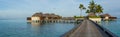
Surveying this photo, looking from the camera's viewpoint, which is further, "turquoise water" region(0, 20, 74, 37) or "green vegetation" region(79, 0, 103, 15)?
"green vegetation" region(79, 0, 103, 15)

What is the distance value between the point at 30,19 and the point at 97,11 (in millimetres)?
34243

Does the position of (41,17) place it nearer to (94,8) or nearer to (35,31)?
(94,8)

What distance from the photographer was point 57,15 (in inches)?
4545

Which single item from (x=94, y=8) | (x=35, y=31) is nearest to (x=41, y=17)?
(x=94, y=8)

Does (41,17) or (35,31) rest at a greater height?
(41,17)

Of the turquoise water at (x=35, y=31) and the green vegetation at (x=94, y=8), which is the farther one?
the green vegetation at (x=94, y=8)

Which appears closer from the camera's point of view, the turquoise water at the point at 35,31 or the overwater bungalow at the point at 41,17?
the turquoise water at the point at 35,31

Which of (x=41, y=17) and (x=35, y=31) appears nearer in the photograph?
(x=35, y=31)

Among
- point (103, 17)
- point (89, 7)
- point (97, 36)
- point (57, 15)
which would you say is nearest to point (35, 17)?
point (57, 15)

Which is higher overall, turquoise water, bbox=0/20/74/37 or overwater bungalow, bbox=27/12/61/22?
overwater bungalow, bbox=27/12/61/22

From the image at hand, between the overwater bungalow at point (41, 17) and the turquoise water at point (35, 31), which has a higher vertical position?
the overwater bungalow at point (41, 17)

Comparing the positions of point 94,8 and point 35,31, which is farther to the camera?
point 94,8

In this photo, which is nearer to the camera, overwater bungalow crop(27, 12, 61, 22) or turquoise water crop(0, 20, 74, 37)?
turquoise water crop(0, 20, 74, 37)

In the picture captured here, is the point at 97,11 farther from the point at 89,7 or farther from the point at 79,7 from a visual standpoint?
the point at 79,7
